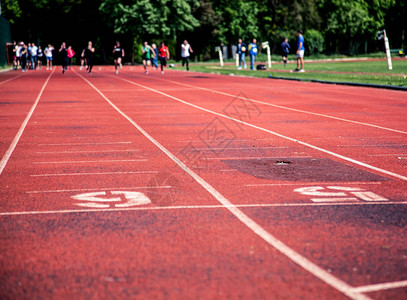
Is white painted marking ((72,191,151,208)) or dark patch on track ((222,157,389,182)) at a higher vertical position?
white painted marking ((72,191,151,208))

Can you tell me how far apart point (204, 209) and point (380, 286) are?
235cm

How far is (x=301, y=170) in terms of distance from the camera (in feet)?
26.7

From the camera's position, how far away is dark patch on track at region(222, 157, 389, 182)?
7637mm

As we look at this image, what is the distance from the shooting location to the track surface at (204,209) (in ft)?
13.8

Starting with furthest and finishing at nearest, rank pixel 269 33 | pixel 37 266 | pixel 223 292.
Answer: pixel 269 33
pixel 37 266
pixel 223 292

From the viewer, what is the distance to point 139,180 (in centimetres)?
754

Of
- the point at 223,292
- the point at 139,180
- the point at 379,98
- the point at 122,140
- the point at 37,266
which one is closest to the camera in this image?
the point at 223,292

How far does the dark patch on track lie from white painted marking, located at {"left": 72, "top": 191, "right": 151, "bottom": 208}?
5.59ft

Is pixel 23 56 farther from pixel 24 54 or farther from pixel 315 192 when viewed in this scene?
pixel 315 192

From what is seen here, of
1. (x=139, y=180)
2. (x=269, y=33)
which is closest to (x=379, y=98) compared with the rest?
(x=139, y=180)

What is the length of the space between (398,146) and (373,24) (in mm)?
67094

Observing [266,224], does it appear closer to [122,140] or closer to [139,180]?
[139,180]

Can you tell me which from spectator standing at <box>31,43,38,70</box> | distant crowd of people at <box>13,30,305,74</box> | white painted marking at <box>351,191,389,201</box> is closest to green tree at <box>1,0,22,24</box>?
distant crowd of people at <box>13,30,305,74</box>

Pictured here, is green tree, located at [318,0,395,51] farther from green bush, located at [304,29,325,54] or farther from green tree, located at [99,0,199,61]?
green tree, located at [99,0,199,61]
